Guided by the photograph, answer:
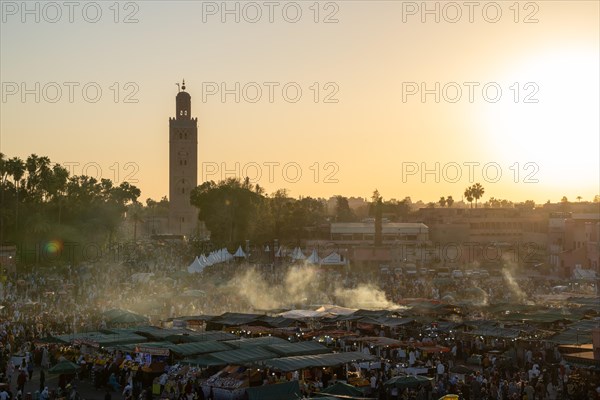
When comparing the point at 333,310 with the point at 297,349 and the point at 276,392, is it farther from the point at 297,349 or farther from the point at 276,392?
the point at 276,392

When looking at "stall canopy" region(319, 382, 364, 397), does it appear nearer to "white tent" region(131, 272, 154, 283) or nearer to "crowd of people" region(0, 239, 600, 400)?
"crowd of people" region(0, 239, 600, 400)

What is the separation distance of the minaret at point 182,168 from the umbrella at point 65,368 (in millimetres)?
98347

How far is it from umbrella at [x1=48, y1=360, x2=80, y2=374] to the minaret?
98347 millimetres

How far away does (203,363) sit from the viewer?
23.9m

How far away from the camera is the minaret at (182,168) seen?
404 ft

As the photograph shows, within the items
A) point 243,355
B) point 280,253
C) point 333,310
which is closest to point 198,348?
point 243,355

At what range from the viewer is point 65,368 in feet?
80.0

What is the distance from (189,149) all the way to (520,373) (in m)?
101

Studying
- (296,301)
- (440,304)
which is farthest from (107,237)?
(440,304)

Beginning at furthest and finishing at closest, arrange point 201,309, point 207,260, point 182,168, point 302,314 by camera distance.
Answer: point 182,168
point 207,260
point 201,309
point 302,314

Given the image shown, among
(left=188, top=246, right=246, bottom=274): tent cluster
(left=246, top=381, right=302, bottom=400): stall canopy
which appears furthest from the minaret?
(left=246, top=381, right=302, bottom=400): stall canopy

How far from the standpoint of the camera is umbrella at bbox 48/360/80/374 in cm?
2428

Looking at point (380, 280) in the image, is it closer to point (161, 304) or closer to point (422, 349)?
point (161, 304)

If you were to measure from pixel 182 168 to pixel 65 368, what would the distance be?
10054 centimetres
